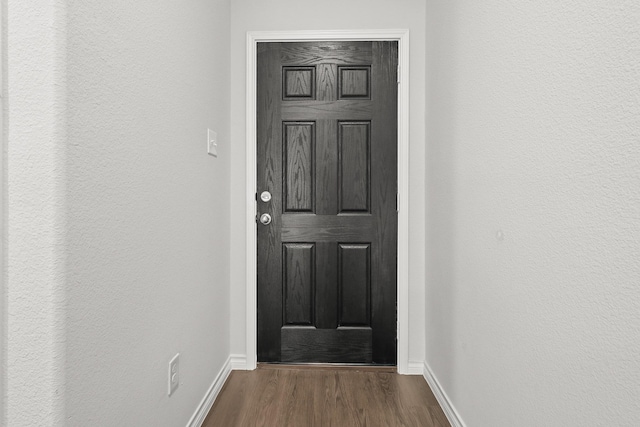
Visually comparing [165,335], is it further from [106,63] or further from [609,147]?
[609,147]

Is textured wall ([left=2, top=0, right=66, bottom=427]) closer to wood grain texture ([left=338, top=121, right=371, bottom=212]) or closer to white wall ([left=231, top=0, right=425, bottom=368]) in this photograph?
white wall ([left=231, top=0, right=425, bottom=368])

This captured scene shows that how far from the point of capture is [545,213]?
0.99 meters

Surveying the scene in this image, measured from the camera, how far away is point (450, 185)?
5.97 feet

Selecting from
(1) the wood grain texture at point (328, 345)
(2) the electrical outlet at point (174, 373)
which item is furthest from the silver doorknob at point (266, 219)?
(2) the electrical outlet at point (174, 373)

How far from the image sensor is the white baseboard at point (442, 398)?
1.68 meters

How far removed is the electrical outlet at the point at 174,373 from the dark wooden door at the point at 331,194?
90 cm

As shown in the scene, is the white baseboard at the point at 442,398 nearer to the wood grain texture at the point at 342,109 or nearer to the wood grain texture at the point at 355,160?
the wood grain texture at the point at 355,160

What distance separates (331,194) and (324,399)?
3.67 ft

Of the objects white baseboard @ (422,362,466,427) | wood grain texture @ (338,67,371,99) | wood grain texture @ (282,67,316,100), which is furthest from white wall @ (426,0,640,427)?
wood grain texture @ (282,67,316,100)

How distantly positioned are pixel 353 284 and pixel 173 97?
145 centimetres

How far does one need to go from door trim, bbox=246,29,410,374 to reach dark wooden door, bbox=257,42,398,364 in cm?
4

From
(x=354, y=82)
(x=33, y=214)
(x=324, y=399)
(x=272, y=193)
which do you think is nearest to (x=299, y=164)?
(x=272, y=193)

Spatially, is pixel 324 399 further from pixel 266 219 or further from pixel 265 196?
pixel 265 196

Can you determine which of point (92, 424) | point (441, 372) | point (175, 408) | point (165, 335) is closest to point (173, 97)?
point (165, 335)
